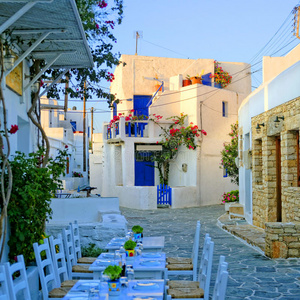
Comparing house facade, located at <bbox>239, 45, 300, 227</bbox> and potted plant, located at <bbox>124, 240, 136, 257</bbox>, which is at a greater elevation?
house facade, located at <bbox>239, 45, 300, 227</bbox>

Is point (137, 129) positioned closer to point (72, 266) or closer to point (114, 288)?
point (72, 266)

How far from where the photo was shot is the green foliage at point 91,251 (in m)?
8.06

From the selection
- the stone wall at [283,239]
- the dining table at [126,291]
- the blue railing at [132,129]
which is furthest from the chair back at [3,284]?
the blue railing at [132,129]

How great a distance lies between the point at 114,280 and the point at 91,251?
12.4 feet

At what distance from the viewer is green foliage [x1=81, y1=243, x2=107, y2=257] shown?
8062 mm

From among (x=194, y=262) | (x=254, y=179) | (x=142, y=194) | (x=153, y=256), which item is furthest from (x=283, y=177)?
(x=142, y=194)

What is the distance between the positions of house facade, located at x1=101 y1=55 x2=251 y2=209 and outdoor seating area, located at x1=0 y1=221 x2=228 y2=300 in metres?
13.7

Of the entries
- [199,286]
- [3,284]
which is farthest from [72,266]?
[3,284]

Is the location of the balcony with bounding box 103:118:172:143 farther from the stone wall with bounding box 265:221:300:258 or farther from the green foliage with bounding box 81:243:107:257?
the green foliage with bounding box 81:243:107:257

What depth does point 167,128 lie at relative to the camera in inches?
889

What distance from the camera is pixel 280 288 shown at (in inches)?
282

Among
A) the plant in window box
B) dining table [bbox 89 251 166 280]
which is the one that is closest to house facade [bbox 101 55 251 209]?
the plant in window box

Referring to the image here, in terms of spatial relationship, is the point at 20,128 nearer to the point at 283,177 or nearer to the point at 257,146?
the point at 283,177

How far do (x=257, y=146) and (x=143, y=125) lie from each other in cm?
928
